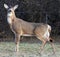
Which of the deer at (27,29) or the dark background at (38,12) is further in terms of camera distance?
the dark background at (38,12)

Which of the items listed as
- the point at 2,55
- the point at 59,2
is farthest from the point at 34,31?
the point at 59,2

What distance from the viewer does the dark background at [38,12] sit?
765 inches

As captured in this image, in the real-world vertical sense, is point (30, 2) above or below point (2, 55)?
above

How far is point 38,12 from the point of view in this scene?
19.7 metres

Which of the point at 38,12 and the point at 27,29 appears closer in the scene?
the point at 27,29

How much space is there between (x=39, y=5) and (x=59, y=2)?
1.23 m

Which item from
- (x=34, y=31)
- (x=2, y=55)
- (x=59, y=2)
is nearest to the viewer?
(x=2, y=55)

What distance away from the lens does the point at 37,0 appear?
19.4 metres

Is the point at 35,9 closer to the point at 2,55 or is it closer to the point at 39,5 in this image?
the point at 39,5

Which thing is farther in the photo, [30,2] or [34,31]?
[30,2]

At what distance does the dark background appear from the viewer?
765 inches

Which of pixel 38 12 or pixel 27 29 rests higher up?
pixel 38 12

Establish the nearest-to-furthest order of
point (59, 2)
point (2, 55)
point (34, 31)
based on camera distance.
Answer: point (2, 55), point (34, 31), point (59, 2)

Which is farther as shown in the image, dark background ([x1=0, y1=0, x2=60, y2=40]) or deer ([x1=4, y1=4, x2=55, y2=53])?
dark background ([x1=0, y1=0, x2=60, y2=40])
